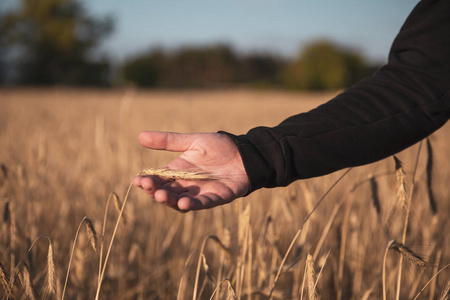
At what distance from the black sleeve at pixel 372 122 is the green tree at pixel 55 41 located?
32654mm

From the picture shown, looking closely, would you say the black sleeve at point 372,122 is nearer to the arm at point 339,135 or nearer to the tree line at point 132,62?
the arm at point 339,135

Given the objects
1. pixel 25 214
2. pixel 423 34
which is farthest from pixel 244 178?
pixel 25 214

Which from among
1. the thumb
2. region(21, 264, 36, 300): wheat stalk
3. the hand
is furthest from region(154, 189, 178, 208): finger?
region(21, 264, 36, 300): wheat stalk

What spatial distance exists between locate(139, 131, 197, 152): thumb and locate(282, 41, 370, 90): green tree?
36.1 metres

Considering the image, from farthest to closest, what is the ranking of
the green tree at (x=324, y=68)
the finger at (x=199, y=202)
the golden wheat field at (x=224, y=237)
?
the green tree at (x=324, y=68), the golden wheat field at (x=224, y=237), the finger at (x=199, y=202)

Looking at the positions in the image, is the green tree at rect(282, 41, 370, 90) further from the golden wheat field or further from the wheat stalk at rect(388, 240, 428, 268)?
the wheat stalk at rect(388, 240, 428, 268)

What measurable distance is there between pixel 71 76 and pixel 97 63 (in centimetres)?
265

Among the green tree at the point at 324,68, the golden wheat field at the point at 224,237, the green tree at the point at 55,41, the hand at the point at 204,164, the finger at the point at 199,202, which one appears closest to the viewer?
the finger at the point at 199,202

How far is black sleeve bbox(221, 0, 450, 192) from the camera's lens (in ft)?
3.08

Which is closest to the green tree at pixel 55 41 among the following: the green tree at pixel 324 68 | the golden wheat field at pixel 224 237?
the green tree at pixel 324 68

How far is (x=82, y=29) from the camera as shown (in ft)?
106

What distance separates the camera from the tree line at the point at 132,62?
29891 mm

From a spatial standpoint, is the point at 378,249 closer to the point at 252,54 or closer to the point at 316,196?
the point at 316,196

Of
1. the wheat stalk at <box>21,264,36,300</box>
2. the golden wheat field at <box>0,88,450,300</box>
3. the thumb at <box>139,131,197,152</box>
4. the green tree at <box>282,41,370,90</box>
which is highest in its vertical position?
the green tree at <box>282,41,370,90</box>
